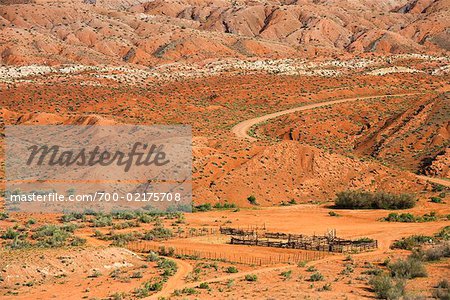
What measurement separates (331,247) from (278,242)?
3.23m

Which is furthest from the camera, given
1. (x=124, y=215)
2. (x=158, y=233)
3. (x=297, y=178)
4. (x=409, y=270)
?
(x=297, y=178)

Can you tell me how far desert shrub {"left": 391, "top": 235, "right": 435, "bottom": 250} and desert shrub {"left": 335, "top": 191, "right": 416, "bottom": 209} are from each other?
11513mm

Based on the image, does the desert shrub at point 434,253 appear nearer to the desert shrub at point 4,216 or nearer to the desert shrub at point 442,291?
the desert shrub at point 442,291

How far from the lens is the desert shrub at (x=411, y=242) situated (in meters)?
32.1

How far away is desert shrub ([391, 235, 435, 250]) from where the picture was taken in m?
32.1

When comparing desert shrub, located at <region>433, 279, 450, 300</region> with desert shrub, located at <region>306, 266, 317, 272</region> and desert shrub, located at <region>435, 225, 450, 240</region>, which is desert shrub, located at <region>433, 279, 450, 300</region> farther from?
desert shrub, located at <region>435, 225, 450, 240</region>

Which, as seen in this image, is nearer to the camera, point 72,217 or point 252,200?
point 72,217

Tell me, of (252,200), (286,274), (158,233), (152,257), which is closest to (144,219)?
(158,233)

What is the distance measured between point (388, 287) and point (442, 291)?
1951mm

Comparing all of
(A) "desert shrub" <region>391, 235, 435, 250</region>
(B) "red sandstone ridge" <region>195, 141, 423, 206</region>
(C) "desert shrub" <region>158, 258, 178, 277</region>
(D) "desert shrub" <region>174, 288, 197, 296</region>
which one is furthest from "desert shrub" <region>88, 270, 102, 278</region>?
(B) "red sandstone ridge" <region>195, 141, 423, 206</region>

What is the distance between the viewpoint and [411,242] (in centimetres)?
3225

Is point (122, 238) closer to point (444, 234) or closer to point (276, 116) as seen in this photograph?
point (444, 234)

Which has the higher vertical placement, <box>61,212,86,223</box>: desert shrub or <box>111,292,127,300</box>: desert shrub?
<box>61,212,86,223</box>: desert shrub

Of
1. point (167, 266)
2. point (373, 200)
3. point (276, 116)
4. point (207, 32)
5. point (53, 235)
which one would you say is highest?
point (207, 32)
